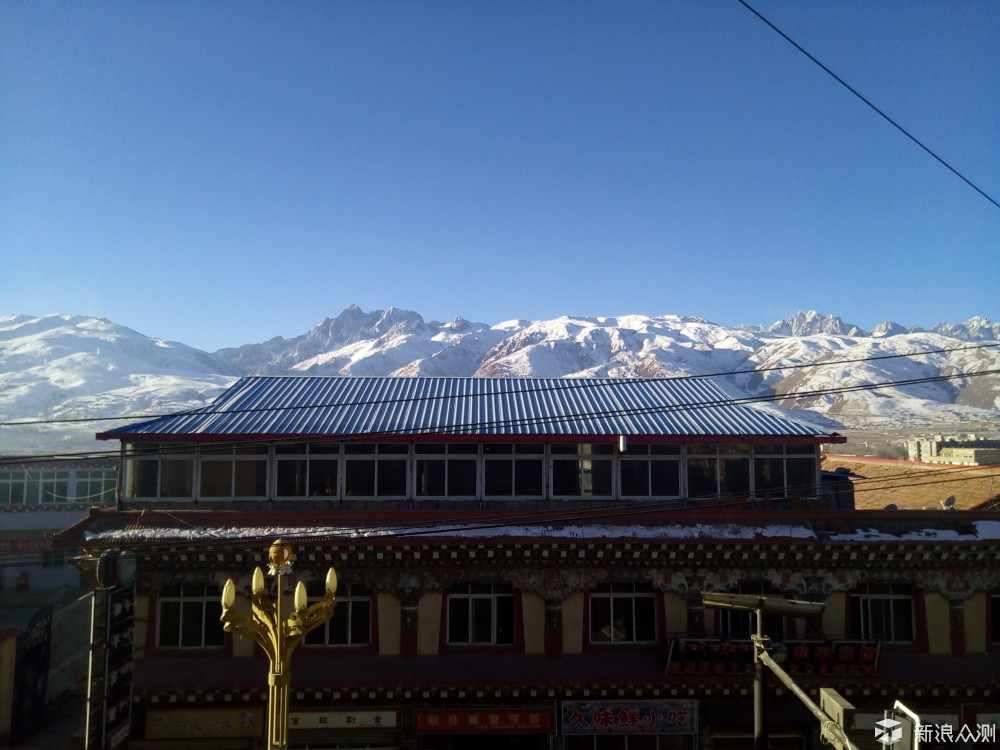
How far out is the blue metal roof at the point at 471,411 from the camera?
799 inches

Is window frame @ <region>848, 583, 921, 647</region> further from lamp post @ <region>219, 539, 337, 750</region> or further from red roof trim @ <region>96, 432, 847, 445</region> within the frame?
lamp post @ <region>219, 539, 337, 750</region>

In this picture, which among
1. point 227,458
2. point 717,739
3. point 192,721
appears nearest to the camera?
point 192,721

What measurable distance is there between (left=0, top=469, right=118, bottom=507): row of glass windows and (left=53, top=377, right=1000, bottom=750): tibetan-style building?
2971cm

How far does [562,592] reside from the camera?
18.4 m

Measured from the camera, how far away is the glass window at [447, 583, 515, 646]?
1862cm

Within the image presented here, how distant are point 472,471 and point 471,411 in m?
2.22

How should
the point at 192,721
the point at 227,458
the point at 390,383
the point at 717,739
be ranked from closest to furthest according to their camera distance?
the point at 192,721, the point at 717,739, the point at 227,458, the point at 390,383

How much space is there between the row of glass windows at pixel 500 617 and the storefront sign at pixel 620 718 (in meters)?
1.65

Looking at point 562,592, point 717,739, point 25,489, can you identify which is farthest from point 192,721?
point 25,489

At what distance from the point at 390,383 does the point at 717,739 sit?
15.7 meters

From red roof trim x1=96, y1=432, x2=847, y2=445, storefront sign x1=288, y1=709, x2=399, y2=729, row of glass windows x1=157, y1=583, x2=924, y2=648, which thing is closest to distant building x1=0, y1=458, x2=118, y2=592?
red roof trim x1=96, y1=432, x2=847, y2=445

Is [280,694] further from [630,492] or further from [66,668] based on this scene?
[66,668]

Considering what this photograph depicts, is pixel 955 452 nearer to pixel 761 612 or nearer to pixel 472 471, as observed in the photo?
pixel 472 471

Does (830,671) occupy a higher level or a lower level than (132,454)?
lower
